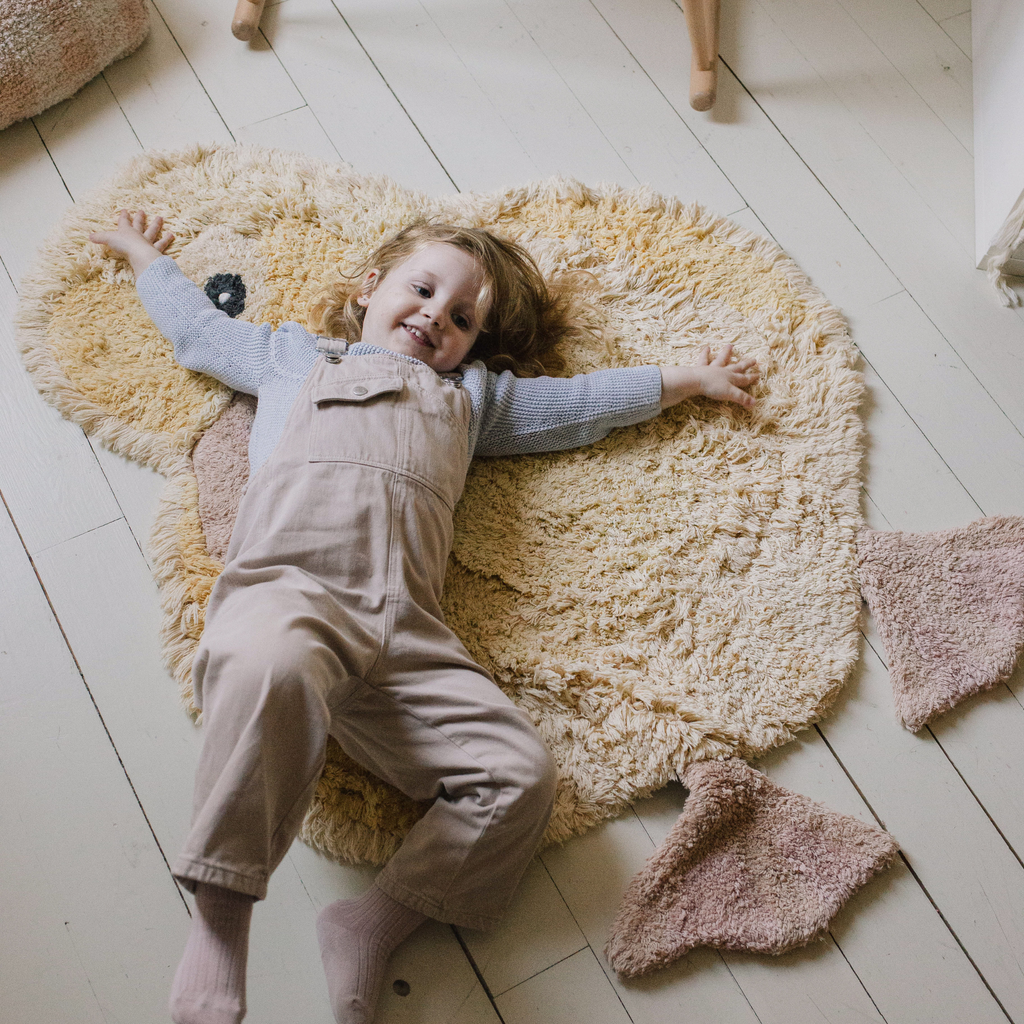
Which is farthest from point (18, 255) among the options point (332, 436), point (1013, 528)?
point (1013, 528)

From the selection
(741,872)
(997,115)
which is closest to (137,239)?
(741,872)

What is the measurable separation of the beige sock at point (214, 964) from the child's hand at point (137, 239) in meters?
0.81

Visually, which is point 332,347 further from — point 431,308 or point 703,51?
point 703,51

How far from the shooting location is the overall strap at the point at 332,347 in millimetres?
1026

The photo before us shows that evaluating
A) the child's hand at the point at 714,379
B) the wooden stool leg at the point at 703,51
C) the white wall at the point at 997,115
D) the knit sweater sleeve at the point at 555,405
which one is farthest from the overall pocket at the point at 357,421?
the white wall at the point at 997,115

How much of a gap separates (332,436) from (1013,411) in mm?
924

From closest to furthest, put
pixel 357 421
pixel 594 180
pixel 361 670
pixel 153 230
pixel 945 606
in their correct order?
pixel 361 670 < pixel 357 421 < pixel 945 606 < pixel 153 230 < pixel 594 180

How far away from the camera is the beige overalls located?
30.3 inches

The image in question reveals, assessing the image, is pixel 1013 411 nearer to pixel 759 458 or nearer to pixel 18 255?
pixel 759 458

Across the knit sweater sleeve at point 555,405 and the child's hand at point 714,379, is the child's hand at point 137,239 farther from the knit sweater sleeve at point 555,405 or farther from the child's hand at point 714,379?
the child's hand at point 714,379

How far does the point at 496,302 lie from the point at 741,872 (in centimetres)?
73

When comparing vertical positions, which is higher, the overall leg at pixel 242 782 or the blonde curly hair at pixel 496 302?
the blonde curly hair at pixel 496 302

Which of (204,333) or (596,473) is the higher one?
(204,333)

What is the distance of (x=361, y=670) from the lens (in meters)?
0.86
